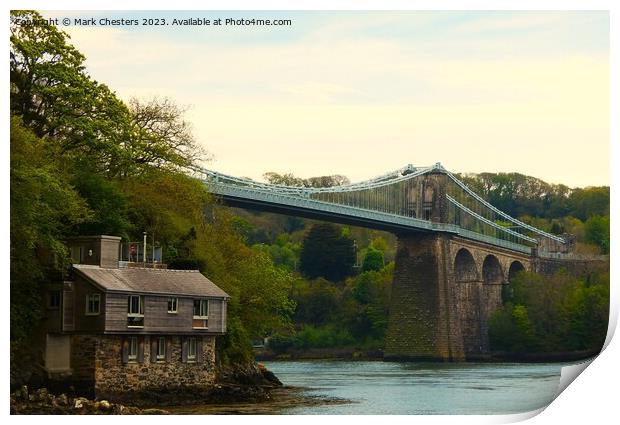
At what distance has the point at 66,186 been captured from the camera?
2411cm

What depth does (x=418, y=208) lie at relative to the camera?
53406mm

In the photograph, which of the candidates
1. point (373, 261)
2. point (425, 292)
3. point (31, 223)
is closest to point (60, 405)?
point (31, 223)

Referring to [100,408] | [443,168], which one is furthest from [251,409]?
[443,168]

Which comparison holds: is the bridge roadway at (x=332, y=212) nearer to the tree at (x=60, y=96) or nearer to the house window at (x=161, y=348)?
the tree at (x=60, y=96)

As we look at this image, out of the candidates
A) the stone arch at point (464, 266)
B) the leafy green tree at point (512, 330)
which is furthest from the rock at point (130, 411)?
the stone arch at point (464, 266)

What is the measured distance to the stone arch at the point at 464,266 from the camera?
54281mm

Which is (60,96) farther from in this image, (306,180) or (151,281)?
(306,180)

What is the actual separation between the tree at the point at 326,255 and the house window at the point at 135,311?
20.0 m

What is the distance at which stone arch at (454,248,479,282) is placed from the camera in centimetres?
5428

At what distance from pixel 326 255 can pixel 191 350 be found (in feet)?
68.8

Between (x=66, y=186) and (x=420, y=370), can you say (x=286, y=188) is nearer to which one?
(x=420, y=370)

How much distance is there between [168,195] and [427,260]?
25.6m

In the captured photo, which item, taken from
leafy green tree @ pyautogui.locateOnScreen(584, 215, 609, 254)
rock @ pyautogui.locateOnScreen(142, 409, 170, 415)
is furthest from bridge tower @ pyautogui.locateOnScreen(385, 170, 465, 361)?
rock @ pyautogui.locateOnScreen(142, 409, 170, 415)

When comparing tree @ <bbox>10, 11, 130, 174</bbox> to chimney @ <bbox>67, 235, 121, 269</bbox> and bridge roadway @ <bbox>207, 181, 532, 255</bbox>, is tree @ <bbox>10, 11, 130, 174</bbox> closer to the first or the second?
chimney @ <bbox>67, 235, 121, 269</bbox>
